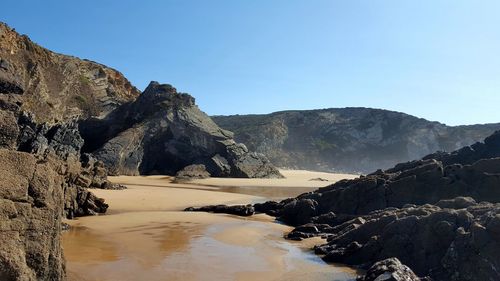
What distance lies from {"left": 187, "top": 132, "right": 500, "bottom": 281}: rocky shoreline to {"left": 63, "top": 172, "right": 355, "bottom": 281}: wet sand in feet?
5.00

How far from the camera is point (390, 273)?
38.0 ft

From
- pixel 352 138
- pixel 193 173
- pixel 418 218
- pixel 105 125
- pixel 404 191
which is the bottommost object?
pixel 418 218

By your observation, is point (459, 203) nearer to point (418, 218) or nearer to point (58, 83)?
point (418, 218)

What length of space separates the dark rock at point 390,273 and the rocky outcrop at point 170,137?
49063mm

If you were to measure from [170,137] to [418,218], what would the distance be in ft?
168

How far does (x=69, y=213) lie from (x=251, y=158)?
4515 cm

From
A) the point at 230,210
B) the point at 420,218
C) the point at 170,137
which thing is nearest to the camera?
the point at 420,218

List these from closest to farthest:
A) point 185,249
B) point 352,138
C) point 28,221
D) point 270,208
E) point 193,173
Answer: point 28,221 → point 185,249 → point 270,208 → point 193,173 → point 352,138

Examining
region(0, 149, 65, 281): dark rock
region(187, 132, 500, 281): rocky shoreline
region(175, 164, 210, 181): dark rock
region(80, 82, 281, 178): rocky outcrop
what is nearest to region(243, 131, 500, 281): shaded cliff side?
region(187, 132, 500, 281): rocky shoreline

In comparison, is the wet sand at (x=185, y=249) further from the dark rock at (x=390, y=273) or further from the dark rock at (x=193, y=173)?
the dark rock at (x=193, y=173)

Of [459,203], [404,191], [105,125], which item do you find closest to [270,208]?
[404,191]

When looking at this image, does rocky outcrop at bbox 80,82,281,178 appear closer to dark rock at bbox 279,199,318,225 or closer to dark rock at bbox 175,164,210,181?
dark rock at bbox 175,164,210,181

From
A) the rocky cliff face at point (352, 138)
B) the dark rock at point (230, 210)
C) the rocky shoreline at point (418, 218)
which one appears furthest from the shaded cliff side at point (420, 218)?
the rocky cliff face at point (352, 138)

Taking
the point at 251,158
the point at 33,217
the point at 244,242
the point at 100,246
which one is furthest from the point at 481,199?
the point at 251,158
